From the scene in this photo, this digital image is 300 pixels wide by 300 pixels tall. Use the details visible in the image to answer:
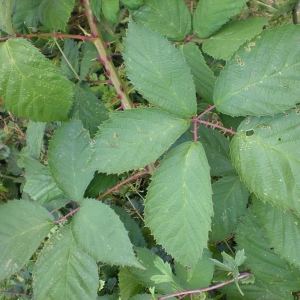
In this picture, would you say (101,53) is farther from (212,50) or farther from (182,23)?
(212,50)

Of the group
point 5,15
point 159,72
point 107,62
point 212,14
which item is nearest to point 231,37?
point 212,14

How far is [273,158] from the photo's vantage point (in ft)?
4.00

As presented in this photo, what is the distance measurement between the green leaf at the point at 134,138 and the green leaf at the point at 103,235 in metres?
0.22

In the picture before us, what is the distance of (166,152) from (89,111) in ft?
1.34

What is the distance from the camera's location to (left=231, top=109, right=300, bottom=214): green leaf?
121 cm

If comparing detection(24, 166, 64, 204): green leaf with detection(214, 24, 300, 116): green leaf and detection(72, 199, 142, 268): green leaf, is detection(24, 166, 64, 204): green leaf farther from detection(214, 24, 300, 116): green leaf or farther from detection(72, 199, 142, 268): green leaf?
detection(214, 24, 300, 116): green leaf

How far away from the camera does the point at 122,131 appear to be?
50.1 inches

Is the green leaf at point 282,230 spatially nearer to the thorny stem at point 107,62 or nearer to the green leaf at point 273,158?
the green leaf at point 273,158

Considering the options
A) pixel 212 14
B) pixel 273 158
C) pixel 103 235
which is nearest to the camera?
pixel 273 158

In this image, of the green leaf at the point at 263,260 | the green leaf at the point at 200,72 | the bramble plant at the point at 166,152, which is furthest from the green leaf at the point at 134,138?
the green leaf at the point at 263,260

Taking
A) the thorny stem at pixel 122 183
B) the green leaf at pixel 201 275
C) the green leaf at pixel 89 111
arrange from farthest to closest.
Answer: the green leaf at pixel 89 111 < the thorny stem at pixel 122 183 < the green leaf at pixel 201 275

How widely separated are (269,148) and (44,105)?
2.71ft

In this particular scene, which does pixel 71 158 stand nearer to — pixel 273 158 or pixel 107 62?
pixel 107 62

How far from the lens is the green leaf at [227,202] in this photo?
1.52m
